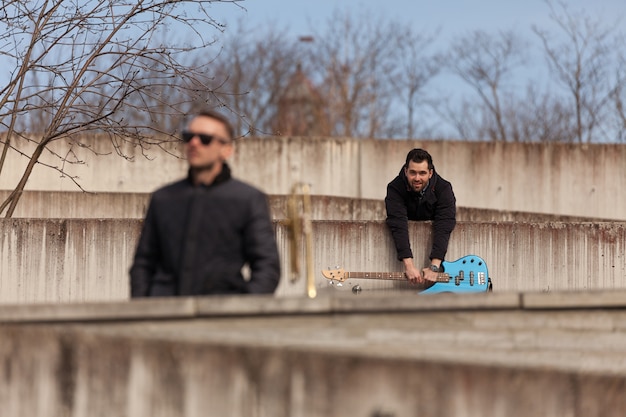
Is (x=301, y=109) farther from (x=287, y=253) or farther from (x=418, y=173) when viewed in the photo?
(x=418, y=173)

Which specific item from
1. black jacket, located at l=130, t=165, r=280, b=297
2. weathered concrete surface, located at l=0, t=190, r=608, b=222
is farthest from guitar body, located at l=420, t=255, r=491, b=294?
weathered concrete surface, located at l=0, t=190, r=608, b=222

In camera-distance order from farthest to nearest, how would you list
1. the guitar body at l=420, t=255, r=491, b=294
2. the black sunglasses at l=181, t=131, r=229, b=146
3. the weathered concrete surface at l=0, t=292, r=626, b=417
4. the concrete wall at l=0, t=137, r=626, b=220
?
1. the concrete wall at l=0, t=137, r=626, b=220
2. the guitar body at l=420, t=255, r=491, b=294
3. the black sunglasses at l=181, t=131, r=229, b=146
4. the weathered concrete surface at l=0, t=292, r=626, b=417

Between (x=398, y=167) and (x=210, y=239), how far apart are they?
19756 mm

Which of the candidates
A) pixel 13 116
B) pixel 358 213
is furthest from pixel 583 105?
pixel 13 116

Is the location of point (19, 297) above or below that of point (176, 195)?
below

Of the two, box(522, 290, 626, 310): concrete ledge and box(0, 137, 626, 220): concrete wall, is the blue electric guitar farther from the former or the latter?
box(0, 137, 626, 220): concrete wall

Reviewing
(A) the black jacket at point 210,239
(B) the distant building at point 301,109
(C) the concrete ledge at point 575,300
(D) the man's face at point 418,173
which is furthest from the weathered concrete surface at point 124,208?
(B) the distant building at point 301,109

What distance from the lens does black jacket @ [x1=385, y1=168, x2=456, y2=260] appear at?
1026 cm

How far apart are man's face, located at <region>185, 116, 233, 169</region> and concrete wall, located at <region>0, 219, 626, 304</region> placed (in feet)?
17.1

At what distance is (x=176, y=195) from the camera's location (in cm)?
560

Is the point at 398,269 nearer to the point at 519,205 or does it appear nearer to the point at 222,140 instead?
the point at 222,140

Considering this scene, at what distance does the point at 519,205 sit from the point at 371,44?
30.6 metres

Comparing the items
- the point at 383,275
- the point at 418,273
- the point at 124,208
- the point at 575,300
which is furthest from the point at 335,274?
the point at 124,208

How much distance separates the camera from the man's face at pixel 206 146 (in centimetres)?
552
